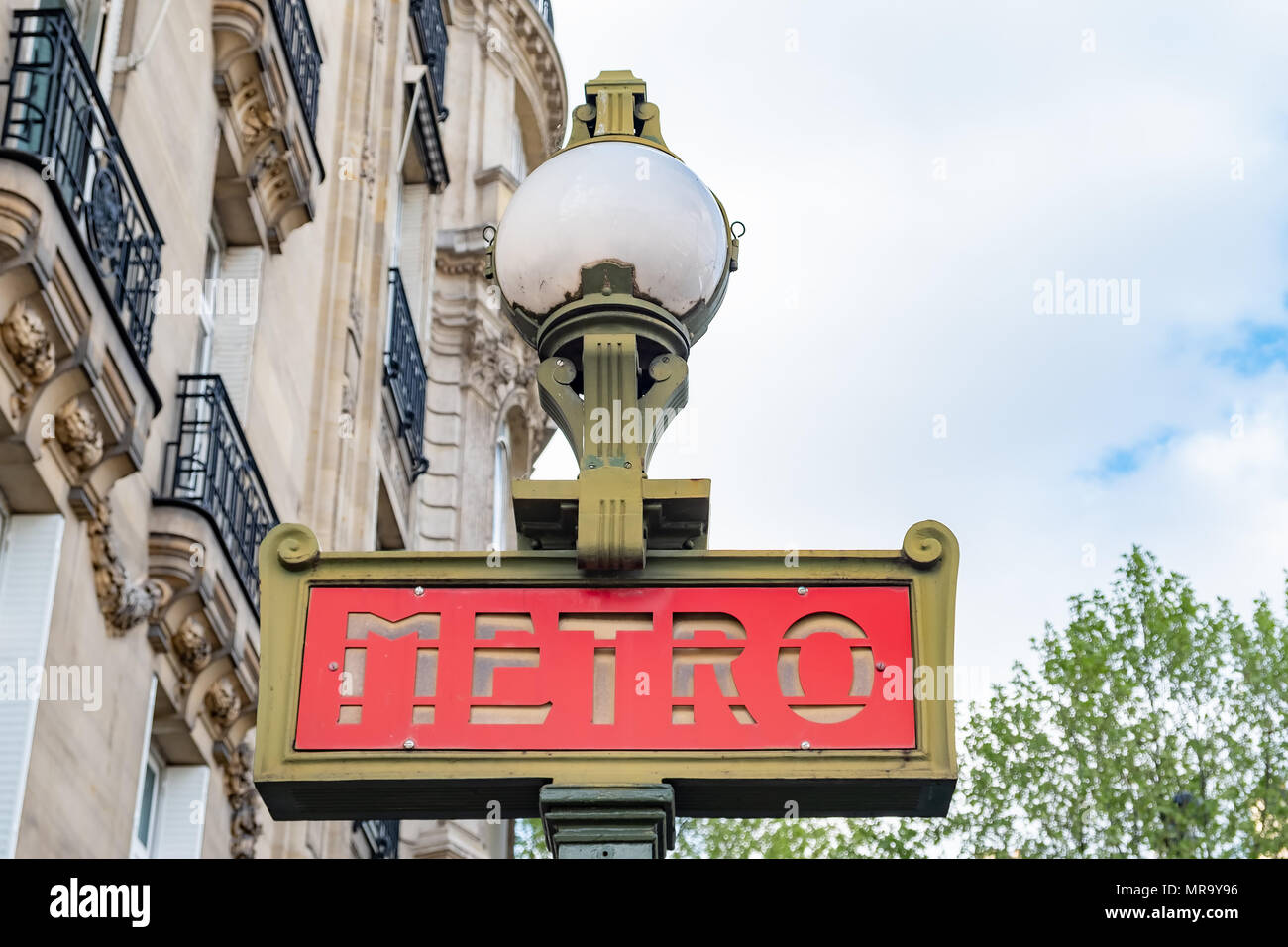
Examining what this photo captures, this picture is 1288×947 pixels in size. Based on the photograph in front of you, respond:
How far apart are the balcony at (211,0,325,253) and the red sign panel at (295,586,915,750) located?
977 centimetres

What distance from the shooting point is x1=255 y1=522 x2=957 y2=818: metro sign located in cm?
409

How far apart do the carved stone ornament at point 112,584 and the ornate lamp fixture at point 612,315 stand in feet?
19.1

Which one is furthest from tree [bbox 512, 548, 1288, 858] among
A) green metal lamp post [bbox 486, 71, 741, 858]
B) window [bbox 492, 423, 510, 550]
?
green metal lamp post [bbox 486, 71, 741, 858]

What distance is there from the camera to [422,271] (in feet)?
73.9

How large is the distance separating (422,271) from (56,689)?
13.4 metres

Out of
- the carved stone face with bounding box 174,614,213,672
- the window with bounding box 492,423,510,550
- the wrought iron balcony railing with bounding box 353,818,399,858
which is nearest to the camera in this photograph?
the carved stone face with bounding box 174,614,213,672

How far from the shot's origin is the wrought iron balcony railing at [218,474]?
39.3 ft

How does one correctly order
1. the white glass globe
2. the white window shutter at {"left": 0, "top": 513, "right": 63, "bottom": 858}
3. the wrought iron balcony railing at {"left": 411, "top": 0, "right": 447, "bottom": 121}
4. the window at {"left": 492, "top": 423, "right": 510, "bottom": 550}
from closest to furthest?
the white glass globe, the white window shutter at {"left": 0, "top": 513, "right": 63, "bottom": 858}, the wrought iron balcony railing at {"left": 411, "top": 0, "right": 447, "bottom": 121}, the window at {"left": 492, "top": 423, "right": 510, "bottom": 550}

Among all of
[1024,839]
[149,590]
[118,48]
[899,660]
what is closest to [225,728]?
[149,590]

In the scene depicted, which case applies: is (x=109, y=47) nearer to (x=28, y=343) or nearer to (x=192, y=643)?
(x=28, y=343)

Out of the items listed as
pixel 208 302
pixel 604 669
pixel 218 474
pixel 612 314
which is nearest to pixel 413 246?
pixel 208 302

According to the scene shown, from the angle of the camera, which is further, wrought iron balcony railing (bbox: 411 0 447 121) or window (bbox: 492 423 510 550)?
window (bbox: 492 423 510 550)

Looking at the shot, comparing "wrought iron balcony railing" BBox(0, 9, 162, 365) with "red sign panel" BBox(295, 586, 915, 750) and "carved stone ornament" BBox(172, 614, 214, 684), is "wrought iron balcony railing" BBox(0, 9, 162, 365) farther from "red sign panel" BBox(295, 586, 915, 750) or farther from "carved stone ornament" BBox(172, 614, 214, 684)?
"red sign panel" BBox(295, 586, 915, 750)
